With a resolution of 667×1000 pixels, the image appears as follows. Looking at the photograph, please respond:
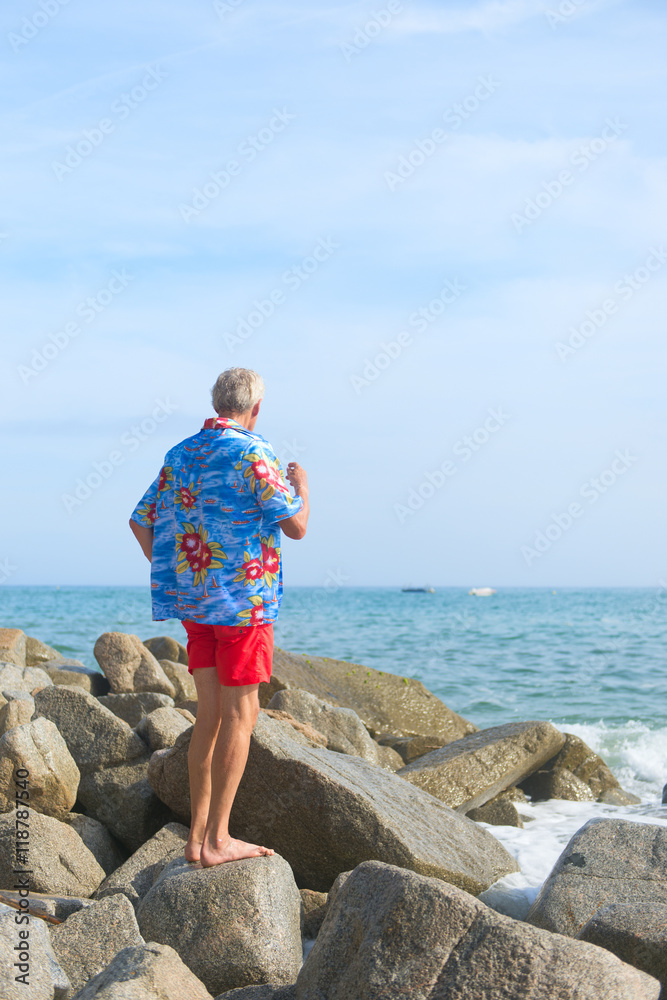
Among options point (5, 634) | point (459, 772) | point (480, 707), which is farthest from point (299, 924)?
point (480, 707)

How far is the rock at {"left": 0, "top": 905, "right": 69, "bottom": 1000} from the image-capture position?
10.4ft

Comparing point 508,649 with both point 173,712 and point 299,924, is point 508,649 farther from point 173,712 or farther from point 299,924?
point 299,924

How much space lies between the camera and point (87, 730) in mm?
6035

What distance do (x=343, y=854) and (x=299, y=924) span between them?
2.46 ft

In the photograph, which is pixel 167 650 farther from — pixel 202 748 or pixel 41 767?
pixel 202 748

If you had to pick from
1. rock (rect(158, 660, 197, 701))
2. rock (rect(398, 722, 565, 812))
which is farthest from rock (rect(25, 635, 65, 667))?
rock (rect(398, 722, 565, 812))

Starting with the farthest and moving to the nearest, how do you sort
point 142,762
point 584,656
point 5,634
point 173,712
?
point 584,656, point 5,634, point 173,712, point 142,762

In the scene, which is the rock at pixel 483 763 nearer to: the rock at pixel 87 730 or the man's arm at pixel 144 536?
the rock at pixel 87 730

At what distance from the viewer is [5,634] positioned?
11.0 metres

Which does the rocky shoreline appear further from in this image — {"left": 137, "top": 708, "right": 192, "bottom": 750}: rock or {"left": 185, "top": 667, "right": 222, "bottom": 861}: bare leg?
{"left": 185, "top": 667, "right": 222, "bottom": 861}: bare leg

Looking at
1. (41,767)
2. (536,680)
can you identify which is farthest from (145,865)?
(536,680)

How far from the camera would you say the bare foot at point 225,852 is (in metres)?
4.18

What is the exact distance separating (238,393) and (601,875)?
3.18 metres

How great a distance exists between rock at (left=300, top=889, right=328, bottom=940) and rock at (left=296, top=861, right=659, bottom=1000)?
1.38 metres
